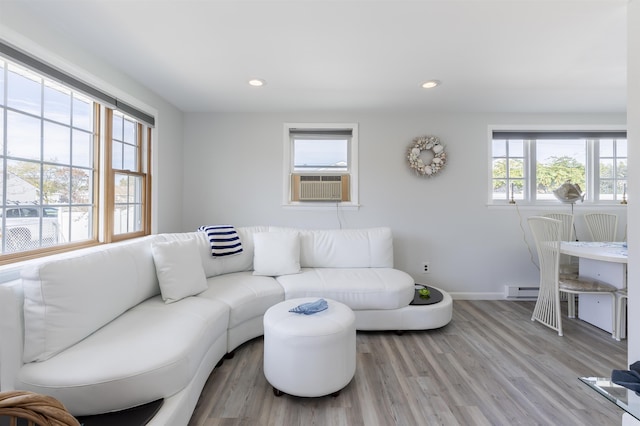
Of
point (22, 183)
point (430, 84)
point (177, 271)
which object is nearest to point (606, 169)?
point (430, 84)

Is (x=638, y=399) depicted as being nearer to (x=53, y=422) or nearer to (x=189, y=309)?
(x=53, y=422)

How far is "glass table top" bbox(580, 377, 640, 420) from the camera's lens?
97cm

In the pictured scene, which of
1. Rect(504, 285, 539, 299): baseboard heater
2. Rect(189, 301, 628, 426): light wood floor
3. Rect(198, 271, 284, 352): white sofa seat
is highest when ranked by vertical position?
Rect(198, 271, 284, 352): white sofa seat

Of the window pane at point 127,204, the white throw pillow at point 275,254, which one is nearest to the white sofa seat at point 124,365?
the white throw pillow at point 275,254

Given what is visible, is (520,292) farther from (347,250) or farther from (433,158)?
(347,250)

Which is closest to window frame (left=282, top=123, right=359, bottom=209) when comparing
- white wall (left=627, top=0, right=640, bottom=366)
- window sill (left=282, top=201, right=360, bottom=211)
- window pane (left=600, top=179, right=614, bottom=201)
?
window sill (left=282, top=201, right=360, bottom=211)

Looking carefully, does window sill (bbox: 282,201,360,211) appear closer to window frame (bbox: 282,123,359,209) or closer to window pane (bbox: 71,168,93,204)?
window frame (bbox: 282,123,359,209)

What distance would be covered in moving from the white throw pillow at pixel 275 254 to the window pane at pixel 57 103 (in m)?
1.75

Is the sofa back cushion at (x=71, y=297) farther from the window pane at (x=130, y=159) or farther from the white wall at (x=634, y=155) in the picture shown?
the white wall at (x=634, y=155)

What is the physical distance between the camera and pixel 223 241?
268cm

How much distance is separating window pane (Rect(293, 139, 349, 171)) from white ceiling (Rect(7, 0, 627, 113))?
0.61 meters

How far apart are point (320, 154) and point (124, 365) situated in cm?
277

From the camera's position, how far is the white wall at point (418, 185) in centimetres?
330

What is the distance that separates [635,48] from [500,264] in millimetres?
2547
